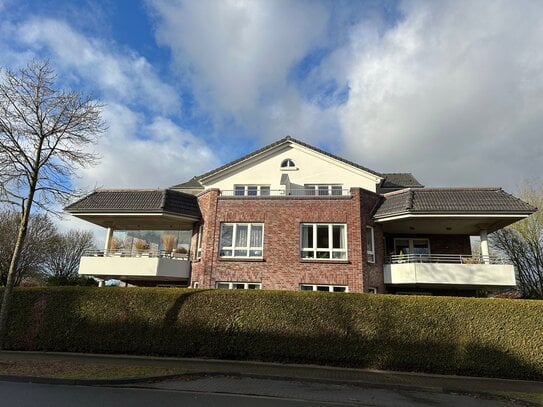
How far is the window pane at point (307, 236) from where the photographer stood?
1861 cm

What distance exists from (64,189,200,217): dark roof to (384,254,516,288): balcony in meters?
10.6

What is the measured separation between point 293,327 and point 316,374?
211cm

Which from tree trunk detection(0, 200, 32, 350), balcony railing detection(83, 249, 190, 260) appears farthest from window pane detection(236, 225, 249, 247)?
tree trunk detection(0, 200, 32, 350)

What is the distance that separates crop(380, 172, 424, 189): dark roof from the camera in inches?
972

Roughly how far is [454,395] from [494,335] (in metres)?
3.80

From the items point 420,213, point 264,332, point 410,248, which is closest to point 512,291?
point 410,248

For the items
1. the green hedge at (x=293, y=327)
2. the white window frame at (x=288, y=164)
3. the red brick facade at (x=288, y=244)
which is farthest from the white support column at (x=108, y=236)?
the white window frame at (x=288, y=164)

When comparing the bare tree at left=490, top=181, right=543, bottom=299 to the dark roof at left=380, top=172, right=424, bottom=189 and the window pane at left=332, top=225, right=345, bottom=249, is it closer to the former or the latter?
the dark roof at left=380, top=172, right=424, bottom=189

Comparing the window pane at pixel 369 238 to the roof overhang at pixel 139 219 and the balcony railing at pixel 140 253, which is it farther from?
the balcony railing at pixel 140 253

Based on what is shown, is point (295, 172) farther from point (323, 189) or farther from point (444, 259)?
point (444, 259)

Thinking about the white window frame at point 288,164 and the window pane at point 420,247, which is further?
the white window frame at point 288,164

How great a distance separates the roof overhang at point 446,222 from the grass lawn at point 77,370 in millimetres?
12581

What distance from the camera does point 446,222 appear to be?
1892 centimetres

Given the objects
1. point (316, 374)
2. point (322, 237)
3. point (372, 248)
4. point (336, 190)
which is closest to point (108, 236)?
point (322, 237)
